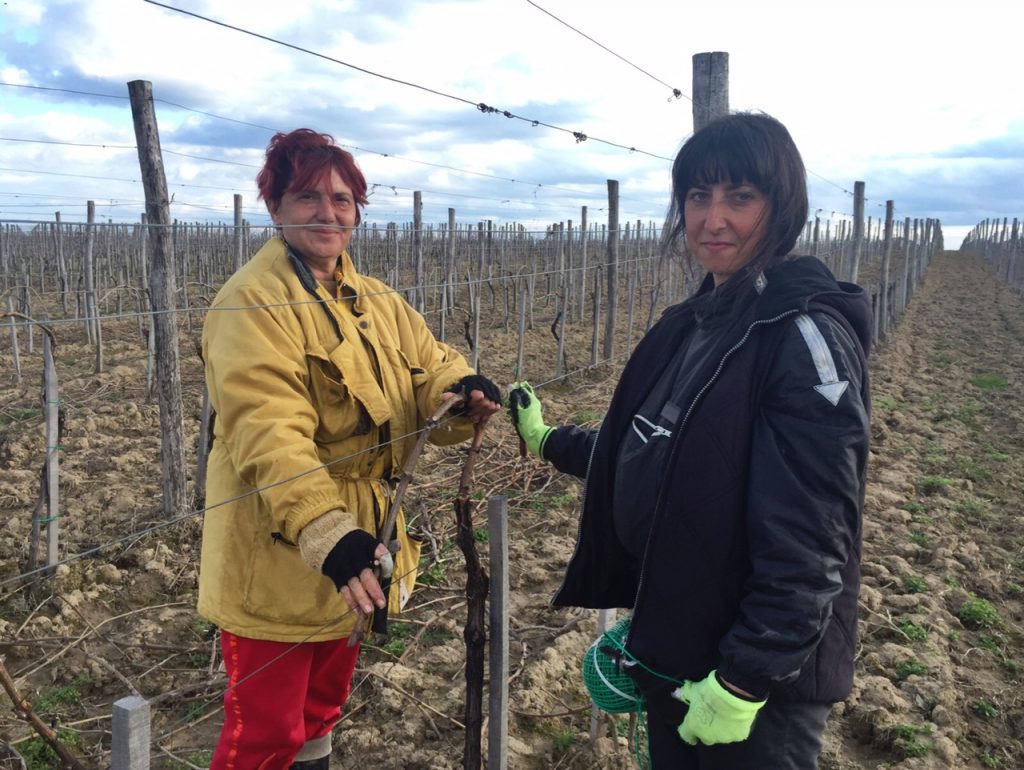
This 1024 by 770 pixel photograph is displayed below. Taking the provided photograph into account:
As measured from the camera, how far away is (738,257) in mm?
1430

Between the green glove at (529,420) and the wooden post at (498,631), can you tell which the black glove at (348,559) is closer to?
the wooden post at (498,631)

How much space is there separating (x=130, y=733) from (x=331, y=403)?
0.73m

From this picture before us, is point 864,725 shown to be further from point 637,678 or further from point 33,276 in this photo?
point 33,276

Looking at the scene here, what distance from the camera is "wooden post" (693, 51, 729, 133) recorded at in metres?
3.28

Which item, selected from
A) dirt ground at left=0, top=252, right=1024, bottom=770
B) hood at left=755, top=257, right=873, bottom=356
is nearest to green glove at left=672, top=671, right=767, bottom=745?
hood at left=755, top=257, right=873, bottom=356

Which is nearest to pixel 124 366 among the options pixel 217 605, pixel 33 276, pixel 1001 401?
pixel 217 605

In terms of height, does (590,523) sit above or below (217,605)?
above

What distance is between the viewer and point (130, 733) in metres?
1.05

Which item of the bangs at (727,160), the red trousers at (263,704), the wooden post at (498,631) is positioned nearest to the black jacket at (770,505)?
the bangs at (727,160)

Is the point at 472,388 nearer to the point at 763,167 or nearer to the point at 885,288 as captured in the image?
the point at 763,167

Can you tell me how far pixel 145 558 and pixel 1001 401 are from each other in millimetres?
8539

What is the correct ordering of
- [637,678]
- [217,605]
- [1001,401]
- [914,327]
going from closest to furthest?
[637,678] < [217,605] < [1001,401] < [914,327]

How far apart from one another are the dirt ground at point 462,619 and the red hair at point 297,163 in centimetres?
80

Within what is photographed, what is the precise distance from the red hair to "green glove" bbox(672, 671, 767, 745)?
128 cm
